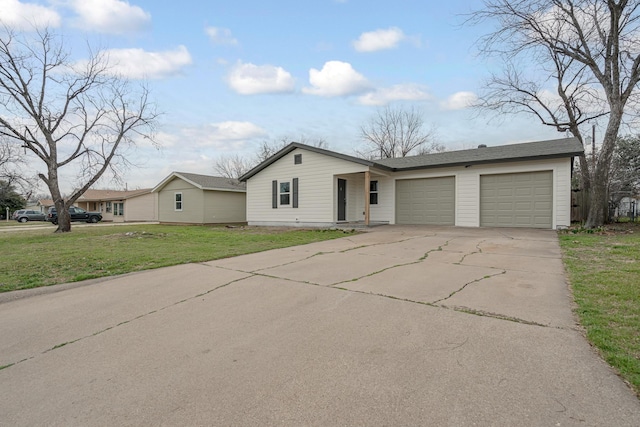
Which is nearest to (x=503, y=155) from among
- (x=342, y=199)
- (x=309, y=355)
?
(x=342, y=199)

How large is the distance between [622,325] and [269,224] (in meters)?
15.8

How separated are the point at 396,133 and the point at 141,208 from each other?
27227 mm

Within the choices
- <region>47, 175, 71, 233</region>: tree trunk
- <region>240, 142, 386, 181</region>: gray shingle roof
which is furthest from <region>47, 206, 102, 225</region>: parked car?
<region>240, 142, 386, 181</region>: gray shingle roof

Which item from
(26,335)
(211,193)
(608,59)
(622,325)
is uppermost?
(608,59)

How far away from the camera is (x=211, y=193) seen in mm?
22375

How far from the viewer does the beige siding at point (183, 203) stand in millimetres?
22078

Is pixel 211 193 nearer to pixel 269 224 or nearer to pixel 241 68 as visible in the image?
pixel 269 224

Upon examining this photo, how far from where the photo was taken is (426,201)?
1553cm

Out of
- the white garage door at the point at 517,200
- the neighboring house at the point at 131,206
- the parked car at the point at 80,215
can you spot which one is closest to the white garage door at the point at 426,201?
the white garage door at the point at 517,200

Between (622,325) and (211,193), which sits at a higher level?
(211,193)

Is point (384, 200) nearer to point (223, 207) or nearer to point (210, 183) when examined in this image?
point (223, 207)

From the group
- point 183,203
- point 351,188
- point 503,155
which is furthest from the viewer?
point 183,203

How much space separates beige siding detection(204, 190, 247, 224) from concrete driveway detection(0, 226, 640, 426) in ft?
56.8

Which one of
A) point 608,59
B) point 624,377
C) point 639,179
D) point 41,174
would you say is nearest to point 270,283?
point 624,377
